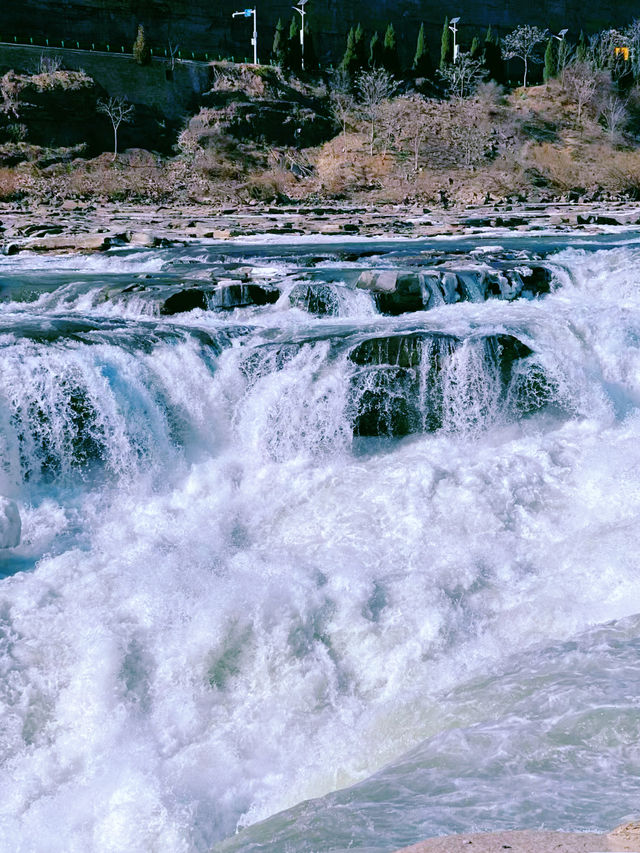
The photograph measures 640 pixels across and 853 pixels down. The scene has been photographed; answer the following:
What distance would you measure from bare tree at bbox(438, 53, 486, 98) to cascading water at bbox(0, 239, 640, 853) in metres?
36.4

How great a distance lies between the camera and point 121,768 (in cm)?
437

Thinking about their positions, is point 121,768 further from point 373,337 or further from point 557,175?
point 557,175

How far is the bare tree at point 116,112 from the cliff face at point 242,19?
24.0ft

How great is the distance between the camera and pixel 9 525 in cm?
640

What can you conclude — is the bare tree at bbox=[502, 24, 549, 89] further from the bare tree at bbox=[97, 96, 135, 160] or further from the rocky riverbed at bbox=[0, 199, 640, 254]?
the bare tree at bbox=[97, 96, 135, 160]

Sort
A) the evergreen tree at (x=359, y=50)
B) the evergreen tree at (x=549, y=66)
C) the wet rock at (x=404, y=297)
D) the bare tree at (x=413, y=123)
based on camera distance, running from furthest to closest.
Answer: the evergreen tree at (x=549, y=66)
the evergreen tree at (x=359, y=50)
the bare tree at (x=413, y=123)
the wet rock at (x=404, y=297)

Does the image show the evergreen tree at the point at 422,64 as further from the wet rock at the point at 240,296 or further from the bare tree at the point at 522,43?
the wet rock at the point at 240,296

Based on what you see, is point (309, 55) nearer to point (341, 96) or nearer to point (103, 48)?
point (341, 96)

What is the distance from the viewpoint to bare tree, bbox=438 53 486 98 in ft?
146

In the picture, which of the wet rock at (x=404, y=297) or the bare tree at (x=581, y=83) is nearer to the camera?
the wet rock at (x=404, y=297)

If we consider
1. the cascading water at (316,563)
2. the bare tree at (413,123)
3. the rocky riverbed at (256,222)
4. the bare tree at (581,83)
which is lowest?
the cascading water at (316,563)

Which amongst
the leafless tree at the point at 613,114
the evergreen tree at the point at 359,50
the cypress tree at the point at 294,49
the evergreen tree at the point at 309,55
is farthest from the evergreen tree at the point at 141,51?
the leafless tree at the point at 613,114

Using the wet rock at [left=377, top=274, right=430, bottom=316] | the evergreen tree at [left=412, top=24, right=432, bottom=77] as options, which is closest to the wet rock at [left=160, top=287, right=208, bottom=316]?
the wet rock at [left=377, top=274, right=430, bottom=316]

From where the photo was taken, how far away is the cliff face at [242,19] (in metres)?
43.9
